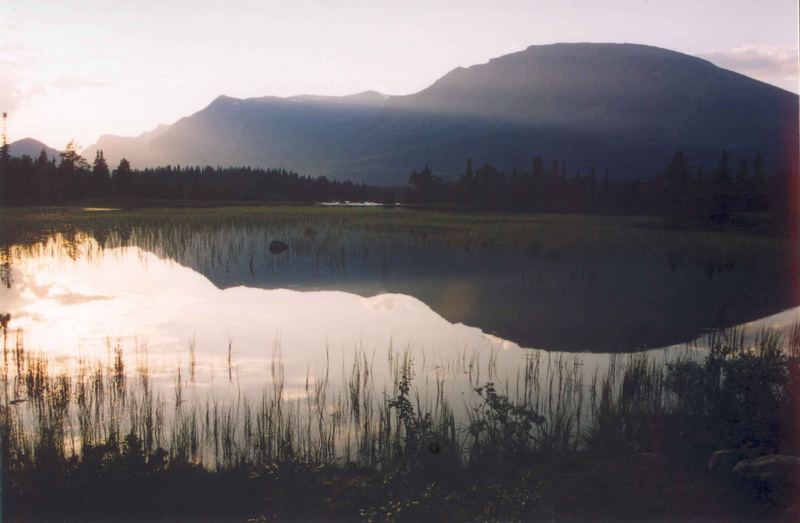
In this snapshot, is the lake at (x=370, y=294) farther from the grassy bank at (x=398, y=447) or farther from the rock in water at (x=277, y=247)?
the grassy bank at (x=398, y=447)

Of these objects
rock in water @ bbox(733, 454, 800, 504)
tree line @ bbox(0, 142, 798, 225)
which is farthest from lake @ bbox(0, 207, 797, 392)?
tree line @ bbox(0, 142, 798, 225)

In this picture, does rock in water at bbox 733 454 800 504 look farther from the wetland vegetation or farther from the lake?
the lake

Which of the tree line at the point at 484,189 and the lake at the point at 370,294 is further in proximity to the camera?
the tree line at the point at 484,189

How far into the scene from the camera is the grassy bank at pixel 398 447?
7.99 m

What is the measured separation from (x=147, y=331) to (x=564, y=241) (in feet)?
107

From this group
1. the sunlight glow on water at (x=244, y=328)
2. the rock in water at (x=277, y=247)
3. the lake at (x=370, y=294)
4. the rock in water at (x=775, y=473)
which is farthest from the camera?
the rock in water at (x=277, y=247)

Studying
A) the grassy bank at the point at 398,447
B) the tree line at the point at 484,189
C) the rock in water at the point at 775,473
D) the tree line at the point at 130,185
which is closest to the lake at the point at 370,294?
the grassy bank at the point at 398,447

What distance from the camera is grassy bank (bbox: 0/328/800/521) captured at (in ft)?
26.2

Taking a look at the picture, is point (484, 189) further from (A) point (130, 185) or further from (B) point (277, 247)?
(B) point (277, 247)

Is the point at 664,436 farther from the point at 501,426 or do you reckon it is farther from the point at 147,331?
the point at 147,331

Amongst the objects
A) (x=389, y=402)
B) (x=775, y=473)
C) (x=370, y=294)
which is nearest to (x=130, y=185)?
(x=370, y=294)

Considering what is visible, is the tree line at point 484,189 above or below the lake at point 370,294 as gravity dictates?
above

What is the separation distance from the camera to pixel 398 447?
952 cm

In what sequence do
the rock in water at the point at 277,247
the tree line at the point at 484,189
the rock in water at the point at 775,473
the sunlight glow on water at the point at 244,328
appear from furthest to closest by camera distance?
the tree line at the point at 484,189, the rock in water at the point at 277,247, the sunlight glow on water at the point at 244,328, the rock in water at the point at 775,473
